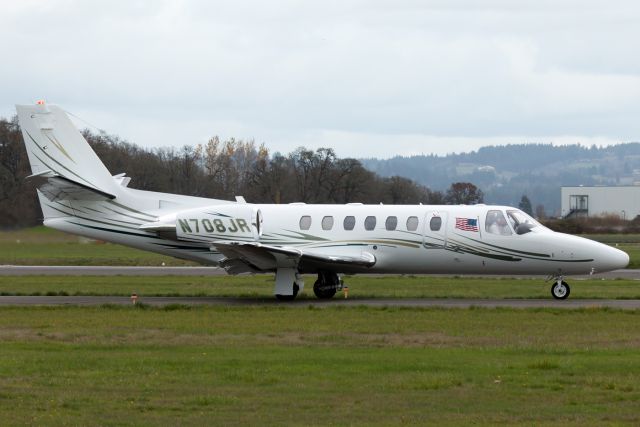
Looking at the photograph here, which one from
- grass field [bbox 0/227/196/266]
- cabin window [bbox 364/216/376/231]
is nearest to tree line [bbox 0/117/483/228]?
grass field [bbox 0/227/196/266]

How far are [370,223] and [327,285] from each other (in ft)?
7.08

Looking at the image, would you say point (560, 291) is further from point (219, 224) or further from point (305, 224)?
point (219, 224)

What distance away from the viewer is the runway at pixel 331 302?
27.5m

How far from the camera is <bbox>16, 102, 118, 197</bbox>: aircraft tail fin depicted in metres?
30.3

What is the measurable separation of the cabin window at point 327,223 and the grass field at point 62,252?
16.4 metres

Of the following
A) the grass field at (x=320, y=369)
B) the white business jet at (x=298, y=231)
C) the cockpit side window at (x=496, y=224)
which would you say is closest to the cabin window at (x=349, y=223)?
the white business jet at (x=298, y=231)

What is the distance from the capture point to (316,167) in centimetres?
7625

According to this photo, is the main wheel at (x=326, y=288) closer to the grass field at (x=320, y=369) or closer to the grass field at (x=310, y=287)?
the grass field at (x=310, y=287)

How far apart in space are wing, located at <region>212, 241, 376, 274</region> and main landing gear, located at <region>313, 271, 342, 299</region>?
69cm

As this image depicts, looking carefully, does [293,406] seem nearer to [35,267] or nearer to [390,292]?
[390,292]

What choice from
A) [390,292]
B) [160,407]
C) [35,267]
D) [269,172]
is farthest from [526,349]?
[269,172]

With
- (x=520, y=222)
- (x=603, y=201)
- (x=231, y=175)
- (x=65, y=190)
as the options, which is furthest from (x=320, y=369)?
(x=603, y=201)

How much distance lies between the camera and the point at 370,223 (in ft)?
99.3

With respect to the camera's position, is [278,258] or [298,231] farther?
[298,231]
